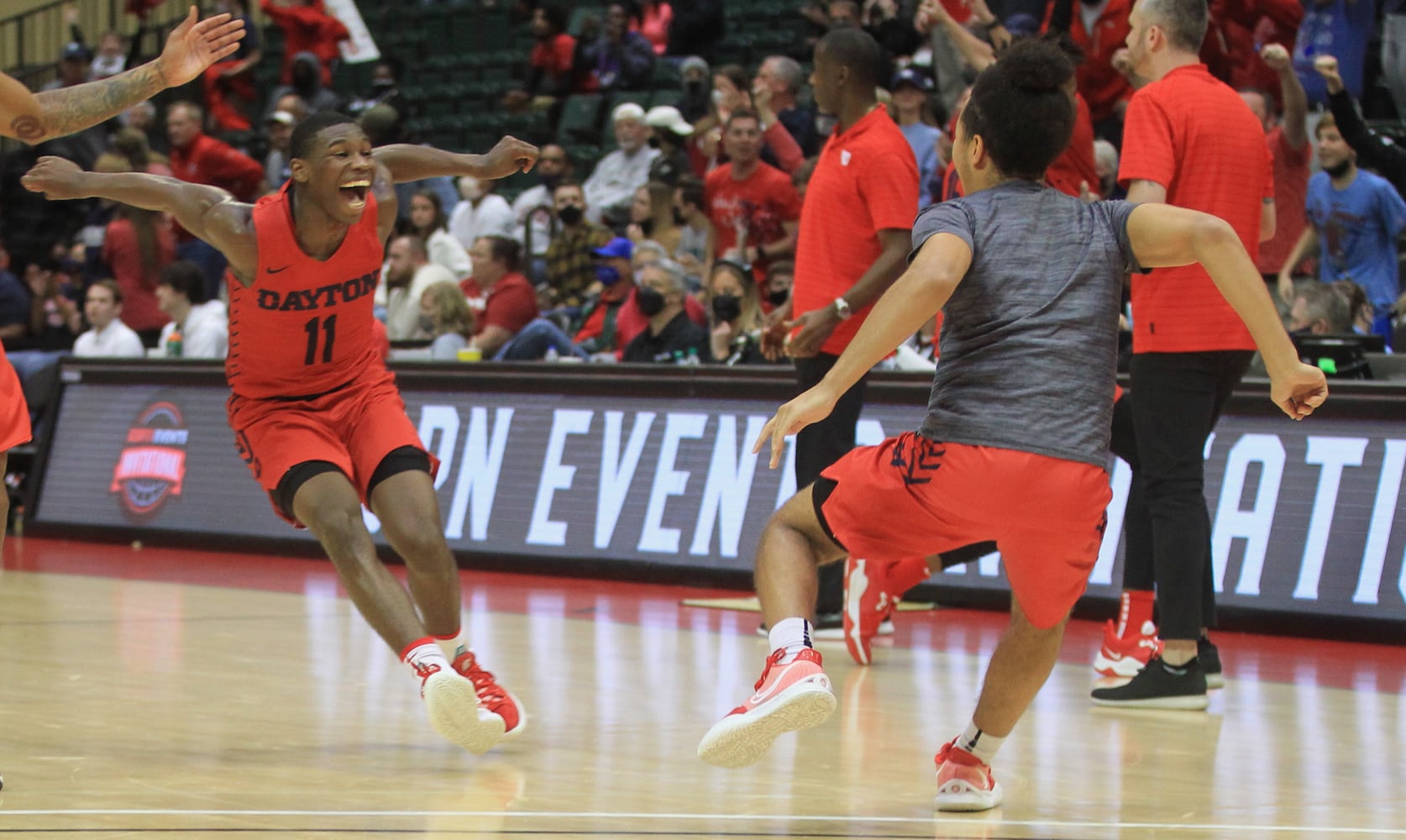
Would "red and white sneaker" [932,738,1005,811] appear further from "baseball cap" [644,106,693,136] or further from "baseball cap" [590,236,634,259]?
"baseball cap" [644,106,693,136]

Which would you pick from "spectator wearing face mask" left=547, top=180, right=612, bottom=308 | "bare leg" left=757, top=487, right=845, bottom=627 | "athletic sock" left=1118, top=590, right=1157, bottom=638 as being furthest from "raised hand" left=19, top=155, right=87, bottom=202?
"spectator wearing face mask" left=547, top=180, right=612, bottom=308

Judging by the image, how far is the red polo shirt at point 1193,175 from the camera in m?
5.66

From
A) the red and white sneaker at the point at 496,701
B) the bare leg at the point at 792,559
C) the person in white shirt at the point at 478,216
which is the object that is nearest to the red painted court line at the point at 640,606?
the red and white sneaker at the point at 496,701

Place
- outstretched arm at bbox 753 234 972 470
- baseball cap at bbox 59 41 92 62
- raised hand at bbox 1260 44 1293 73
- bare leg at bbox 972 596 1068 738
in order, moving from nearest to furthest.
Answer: outstretched arm at bbox 753 234 972 470
bare leg at bbox 972 596 1068 738
raised hand at bbox 1260 44 1293 73
baseball cap at bbox 59 41 92 62

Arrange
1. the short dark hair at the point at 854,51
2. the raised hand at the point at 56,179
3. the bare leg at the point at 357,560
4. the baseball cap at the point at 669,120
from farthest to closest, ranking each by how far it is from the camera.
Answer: the baseball cap at the point at 669,120
the short dark hair at the point at 854,51
the raised hand at the point at 56,179
the bare leg at the point at 357,560

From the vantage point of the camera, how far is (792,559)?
4.04 meters

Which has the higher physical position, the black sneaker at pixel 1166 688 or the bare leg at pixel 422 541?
the bare leg at pixel 422 541

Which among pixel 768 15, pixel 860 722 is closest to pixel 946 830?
pixel 860 722

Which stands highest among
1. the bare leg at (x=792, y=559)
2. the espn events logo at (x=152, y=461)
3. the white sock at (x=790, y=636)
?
the bare leg at (x=792, y=559)

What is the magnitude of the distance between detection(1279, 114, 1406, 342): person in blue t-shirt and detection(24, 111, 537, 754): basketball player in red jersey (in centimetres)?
595

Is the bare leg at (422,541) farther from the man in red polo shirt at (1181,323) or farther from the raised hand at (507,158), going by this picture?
the man in red polo shirt at (1181,323)

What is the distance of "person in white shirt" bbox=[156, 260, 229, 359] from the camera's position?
12211mm

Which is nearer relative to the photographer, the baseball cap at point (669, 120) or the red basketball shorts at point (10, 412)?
the red basketball shorts at point (10, 412)

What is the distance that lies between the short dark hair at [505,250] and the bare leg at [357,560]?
7.00 metres
